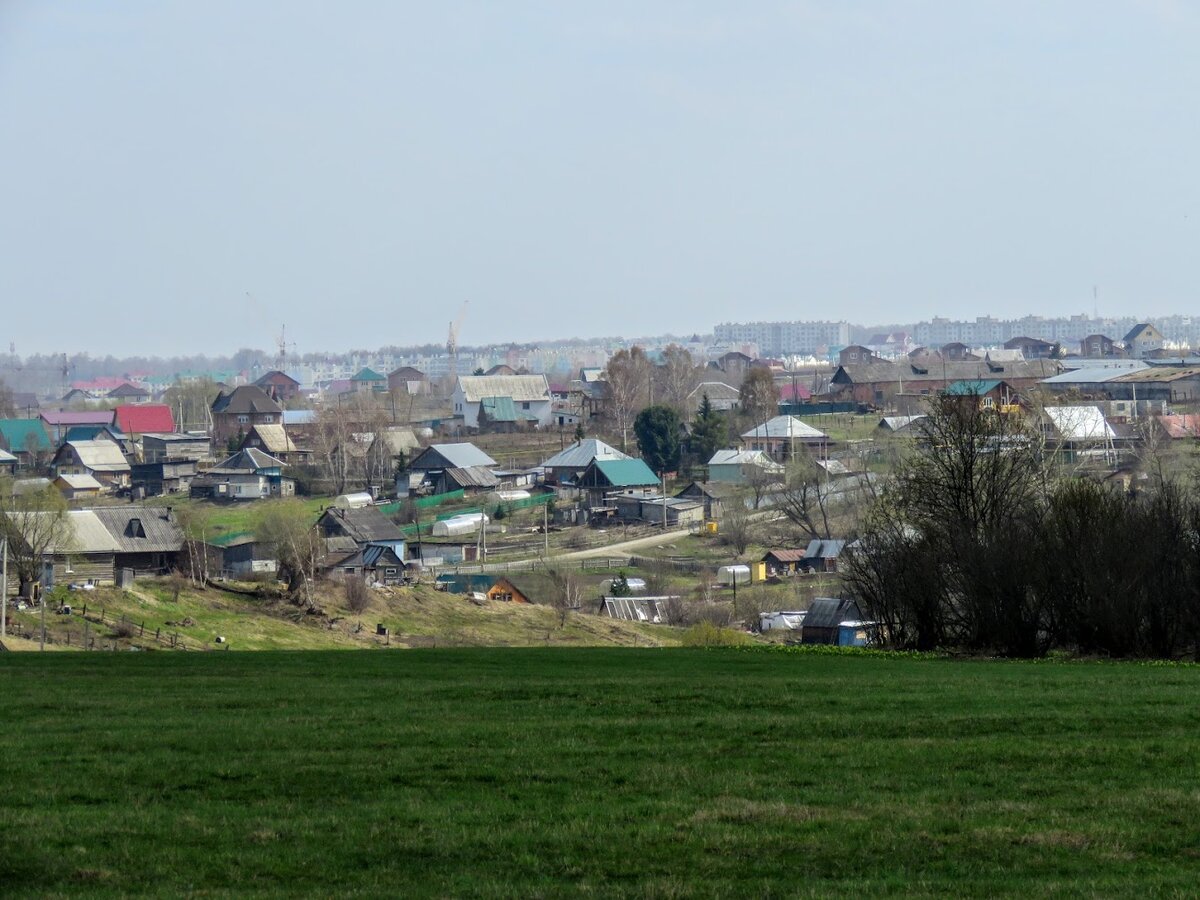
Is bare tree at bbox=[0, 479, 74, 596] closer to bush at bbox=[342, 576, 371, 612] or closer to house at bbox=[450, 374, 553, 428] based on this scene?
bush at bbox=[342, 576, 371, 612]

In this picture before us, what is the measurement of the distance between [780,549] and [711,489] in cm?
1251

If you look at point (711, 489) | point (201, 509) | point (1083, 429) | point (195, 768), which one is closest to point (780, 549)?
point (711, 489)

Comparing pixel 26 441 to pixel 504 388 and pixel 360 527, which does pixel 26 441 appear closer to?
pixel 504 388

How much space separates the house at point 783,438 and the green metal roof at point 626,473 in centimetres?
884

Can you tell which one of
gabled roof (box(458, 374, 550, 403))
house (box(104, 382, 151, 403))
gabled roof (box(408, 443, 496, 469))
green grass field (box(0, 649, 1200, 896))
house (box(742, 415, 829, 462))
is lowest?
gabled roof (box(408, 443, 496, 469))

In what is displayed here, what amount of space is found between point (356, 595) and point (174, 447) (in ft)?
194

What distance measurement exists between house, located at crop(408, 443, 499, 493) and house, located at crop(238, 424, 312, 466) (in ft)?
34.5

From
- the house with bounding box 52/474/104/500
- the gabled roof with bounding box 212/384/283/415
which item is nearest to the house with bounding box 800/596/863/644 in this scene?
the house with bounding box 52/474/104/500

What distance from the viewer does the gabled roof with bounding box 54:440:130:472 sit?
272 ft

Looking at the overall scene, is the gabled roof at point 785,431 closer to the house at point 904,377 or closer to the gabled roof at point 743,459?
the gabled roof at point 743,459

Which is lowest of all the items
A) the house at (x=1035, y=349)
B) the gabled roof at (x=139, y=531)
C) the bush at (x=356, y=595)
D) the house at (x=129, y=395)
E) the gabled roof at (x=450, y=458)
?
the bush at (x=356, y=595)

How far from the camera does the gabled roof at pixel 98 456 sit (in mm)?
82938

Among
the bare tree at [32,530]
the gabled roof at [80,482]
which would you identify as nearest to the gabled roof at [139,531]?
the bare tree at [32,530]

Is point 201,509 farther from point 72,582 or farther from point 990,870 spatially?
point 990,870
